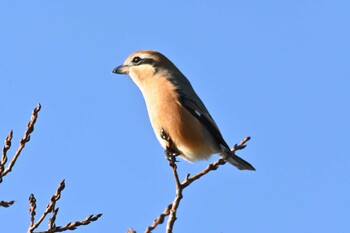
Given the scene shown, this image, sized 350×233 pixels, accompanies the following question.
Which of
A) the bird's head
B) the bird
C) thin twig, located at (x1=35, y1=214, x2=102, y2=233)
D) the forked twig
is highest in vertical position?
the bird's head

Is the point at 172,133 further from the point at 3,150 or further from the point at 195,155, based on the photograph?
the point at 3,150

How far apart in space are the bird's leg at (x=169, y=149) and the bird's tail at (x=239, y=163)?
0.78 m

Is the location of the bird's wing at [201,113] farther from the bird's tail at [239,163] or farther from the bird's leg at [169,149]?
the bird's leg at [169,149]

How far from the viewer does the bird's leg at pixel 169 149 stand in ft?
16.1

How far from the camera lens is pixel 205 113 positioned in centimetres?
657

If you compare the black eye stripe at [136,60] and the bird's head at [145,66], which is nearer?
the bird's head at [145,66]

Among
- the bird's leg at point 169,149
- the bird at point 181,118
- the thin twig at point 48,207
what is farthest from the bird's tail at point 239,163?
the thin twig at point 48,207

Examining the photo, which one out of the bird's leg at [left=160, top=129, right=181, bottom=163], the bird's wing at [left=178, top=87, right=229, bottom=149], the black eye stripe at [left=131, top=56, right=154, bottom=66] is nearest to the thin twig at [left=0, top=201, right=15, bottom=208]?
the bird's leg at [left=160, top=129, right=181, bottom=163]

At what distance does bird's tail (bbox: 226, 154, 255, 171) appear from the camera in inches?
253

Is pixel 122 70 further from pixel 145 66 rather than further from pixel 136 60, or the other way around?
pixel 145 66

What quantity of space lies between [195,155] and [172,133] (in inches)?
14.5

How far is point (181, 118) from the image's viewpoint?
6227 mm

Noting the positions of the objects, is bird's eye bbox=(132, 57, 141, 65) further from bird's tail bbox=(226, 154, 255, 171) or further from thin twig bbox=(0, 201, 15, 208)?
thin twig bbox=(0, 201, 15, 208)

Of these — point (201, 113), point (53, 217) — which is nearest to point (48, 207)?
point (53, 217)
